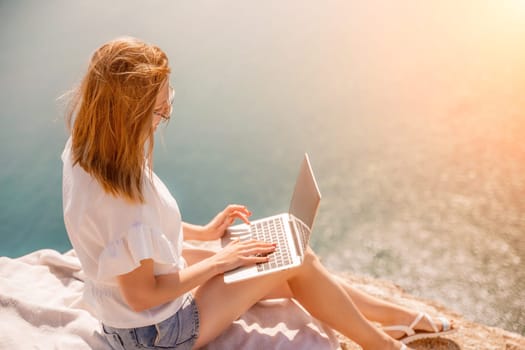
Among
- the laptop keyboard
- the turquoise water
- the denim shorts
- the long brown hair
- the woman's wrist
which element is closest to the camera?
the long brown hair

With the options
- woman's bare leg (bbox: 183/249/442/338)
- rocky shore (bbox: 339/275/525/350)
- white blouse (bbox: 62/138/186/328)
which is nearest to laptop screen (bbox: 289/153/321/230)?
woman's bare leg (bbox: 183/249/442/338)

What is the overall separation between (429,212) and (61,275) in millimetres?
1417

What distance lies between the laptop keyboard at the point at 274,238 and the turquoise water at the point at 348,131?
2.17ft

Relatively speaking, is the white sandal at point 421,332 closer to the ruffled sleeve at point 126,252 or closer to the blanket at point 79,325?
the blanket at point 79,325

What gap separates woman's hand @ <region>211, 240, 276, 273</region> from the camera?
133 cm

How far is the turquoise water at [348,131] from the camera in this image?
2137 mm

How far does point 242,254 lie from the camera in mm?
1356

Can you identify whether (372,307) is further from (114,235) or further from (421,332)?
(114,235)

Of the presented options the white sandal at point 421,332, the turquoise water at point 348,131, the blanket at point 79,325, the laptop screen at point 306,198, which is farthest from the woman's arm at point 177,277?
the turquoise water at point 348,131

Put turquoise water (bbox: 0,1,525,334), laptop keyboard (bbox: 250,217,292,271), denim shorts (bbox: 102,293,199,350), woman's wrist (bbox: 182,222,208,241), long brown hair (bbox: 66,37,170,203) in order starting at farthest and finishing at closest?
turquoise water (bbox: 0,1,525,334) < woman's wrist (bbox: 182,222,208,241) < laptop keyboard (bbox: 250,217,292,271) < denim shorts (bbox: 102,293,199,350) < long brown hair (bbox: 66,37,170,203)

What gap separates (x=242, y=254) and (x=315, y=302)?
0.80 ft

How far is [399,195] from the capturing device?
2.42 meters

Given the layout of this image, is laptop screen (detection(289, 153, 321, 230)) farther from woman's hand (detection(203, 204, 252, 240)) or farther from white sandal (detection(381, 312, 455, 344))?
white sandal (detection(381, 312, 455, 344))

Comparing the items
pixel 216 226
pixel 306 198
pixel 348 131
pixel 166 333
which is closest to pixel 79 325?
pixel 166 333
